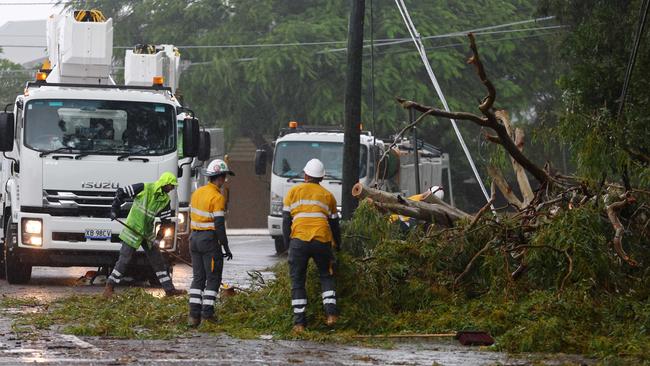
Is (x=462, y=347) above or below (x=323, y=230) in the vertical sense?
below

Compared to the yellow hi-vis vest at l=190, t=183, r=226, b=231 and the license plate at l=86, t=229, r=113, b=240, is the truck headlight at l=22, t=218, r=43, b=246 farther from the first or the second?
the yellow hi-vis vest at l=190, t=183, r=226, b=231

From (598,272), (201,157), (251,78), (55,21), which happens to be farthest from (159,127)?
(251,78)

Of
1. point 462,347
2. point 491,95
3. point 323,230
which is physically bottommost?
Result: point 462,347

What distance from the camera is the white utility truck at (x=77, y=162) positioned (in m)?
18.8

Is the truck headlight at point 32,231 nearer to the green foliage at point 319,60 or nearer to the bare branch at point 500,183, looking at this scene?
the bare branch at point 500,183

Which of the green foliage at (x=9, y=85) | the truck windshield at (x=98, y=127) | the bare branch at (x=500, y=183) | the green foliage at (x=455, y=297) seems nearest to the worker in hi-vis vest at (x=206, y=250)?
the green foliage at (x=455, y=297)

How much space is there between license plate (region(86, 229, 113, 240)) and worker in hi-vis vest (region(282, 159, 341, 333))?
20.1ft

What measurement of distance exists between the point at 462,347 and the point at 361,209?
11.1 ft

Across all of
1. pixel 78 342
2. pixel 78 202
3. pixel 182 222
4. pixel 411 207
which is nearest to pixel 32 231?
pixel 78 202

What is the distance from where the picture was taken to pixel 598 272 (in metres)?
13.2

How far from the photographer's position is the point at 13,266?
1930 cm

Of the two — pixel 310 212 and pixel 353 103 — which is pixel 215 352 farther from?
pixel 353 103

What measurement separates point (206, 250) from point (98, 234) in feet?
17.8

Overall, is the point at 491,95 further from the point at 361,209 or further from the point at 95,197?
the point at 95,197
